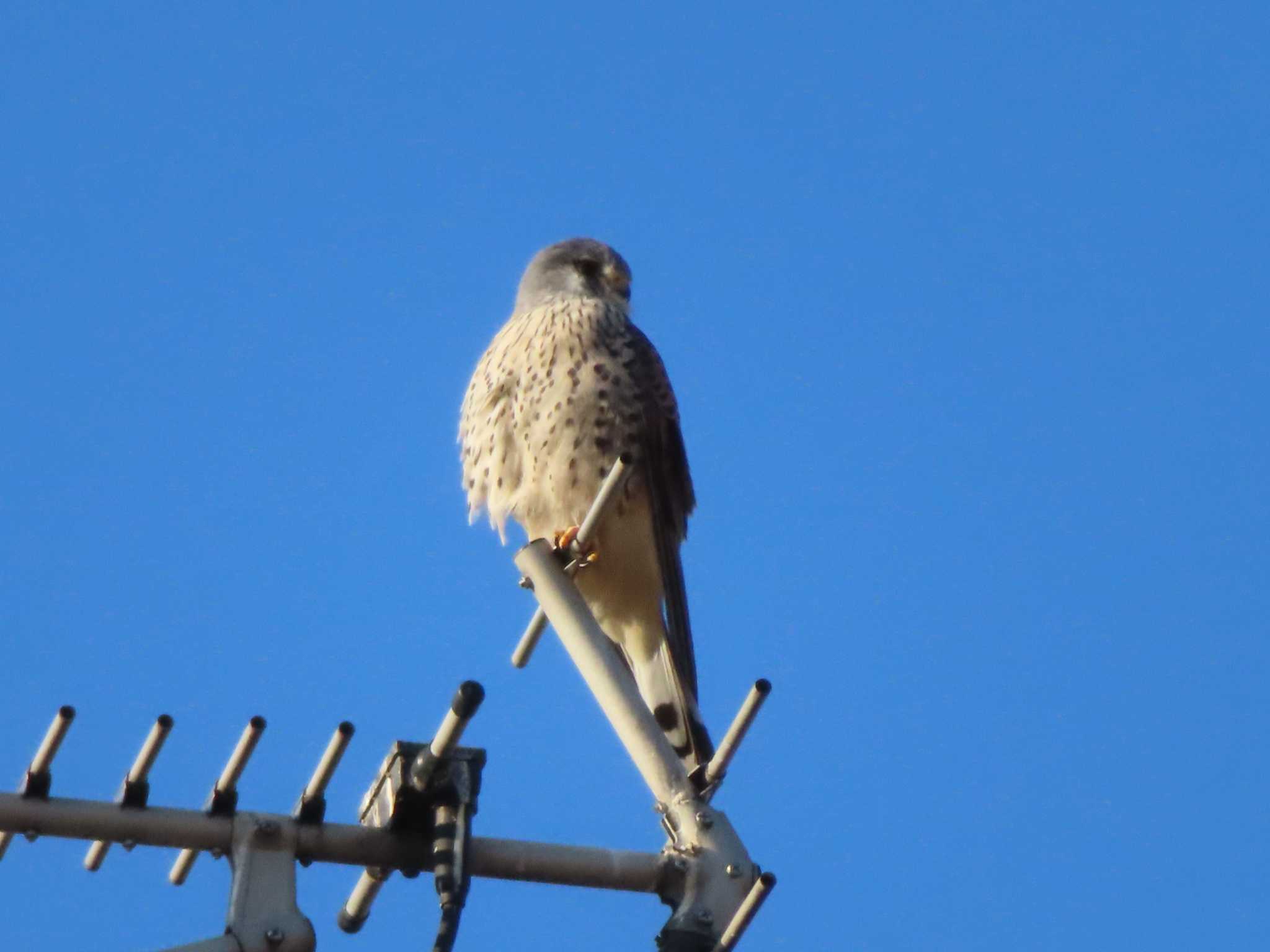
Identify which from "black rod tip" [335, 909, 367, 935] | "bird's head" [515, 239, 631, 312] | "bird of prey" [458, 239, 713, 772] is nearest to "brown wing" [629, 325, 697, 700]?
"bird of prey" [458, 239, 713, 772]

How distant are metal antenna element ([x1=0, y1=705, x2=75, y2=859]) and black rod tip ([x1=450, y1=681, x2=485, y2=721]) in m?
0.52

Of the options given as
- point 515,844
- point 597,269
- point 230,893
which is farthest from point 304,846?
point 597,269

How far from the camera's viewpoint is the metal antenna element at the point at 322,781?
262cm

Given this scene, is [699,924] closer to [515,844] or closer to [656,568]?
[515,844]

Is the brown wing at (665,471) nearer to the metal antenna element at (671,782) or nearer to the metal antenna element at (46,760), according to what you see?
the metal antenna element at (671,782)

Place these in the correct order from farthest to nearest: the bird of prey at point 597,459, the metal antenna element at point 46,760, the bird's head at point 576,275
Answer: the bird's head at point 576,275 → the bird of prey at point 597,459 → the metal antenna element at point 46,760

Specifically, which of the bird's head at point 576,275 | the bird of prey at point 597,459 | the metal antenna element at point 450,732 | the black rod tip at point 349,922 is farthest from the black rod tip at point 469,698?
the bird's head at point 576,275

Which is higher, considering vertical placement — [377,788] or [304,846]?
[377,788]

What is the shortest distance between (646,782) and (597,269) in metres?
3.70

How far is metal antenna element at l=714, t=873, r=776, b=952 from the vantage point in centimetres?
254

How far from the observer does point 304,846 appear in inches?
103

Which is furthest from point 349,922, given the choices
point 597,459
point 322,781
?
point 597,459

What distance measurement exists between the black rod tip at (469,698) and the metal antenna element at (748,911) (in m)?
0.46

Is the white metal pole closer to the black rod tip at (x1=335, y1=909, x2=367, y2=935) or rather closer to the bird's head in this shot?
the black rod tip at (x1=335, y1=909, x2=367, y2=935)
